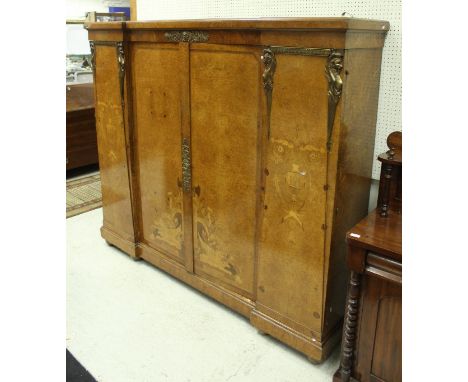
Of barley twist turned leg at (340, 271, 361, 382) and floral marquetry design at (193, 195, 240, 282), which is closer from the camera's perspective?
barley twist turned leg at (340, 271, 361, 382)

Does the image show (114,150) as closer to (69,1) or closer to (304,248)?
(304,248)

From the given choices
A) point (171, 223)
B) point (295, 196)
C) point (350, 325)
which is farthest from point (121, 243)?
point (350, 325)

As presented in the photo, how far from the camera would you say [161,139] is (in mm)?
2348

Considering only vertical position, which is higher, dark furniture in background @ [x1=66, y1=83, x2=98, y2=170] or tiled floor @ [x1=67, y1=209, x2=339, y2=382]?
dark furniture in background @ [x1=66, y1=83, x2=98, y2=170]

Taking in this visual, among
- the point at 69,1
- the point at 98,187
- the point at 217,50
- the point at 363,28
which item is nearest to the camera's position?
the point at 363,28

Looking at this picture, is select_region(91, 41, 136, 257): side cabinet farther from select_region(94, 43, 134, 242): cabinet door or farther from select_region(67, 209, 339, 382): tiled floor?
select_region(67, 209, 339, 382): tiled floor

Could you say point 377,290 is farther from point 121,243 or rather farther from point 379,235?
point 121,243

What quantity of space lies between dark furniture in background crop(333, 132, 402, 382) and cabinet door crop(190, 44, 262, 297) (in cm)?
55

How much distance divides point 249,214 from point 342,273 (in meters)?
0.49

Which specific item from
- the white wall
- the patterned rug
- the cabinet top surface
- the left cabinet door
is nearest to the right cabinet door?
the cabinet top surface

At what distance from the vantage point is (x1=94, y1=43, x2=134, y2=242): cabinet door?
250cm

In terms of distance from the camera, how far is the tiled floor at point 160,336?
187 centimetres
